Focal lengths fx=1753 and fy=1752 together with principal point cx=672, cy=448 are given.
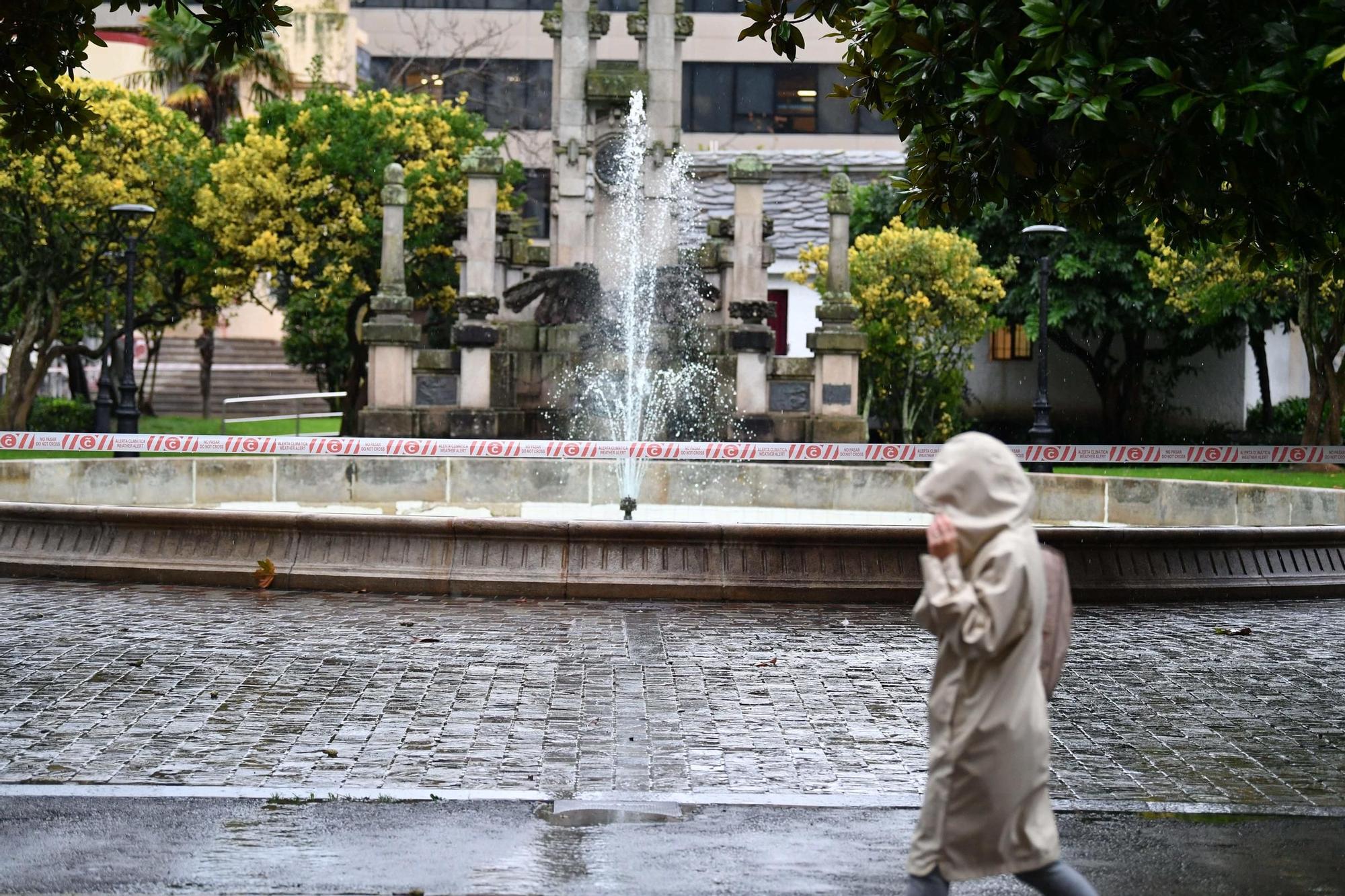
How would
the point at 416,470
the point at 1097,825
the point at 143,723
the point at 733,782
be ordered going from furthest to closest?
the point at 416,470
the point at 143,723
the point at 733,782
the point at 1097,825

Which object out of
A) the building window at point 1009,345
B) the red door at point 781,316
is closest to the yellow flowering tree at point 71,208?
the red door at point 781,316

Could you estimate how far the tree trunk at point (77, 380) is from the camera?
1699 inches

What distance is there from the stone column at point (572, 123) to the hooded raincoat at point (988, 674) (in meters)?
27.0

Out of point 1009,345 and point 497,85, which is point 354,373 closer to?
point 1009,345

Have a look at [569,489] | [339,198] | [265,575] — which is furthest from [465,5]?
[265,575]

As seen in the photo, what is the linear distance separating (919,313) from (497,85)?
26814 millimetres

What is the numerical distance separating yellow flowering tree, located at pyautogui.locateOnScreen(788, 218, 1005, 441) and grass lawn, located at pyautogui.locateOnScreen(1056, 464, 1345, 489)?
11.6 ft

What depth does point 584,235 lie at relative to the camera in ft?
103

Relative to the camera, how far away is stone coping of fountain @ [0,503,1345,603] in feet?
43.3

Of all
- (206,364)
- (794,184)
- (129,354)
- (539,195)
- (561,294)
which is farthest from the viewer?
(539,195)

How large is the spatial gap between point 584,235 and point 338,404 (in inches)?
583

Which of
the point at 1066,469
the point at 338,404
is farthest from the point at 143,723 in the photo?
the point at 338,404

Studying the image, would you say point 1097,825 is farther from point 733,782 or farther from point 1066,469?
point 1066,469

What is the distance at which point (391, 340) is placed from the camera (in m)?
29.6
